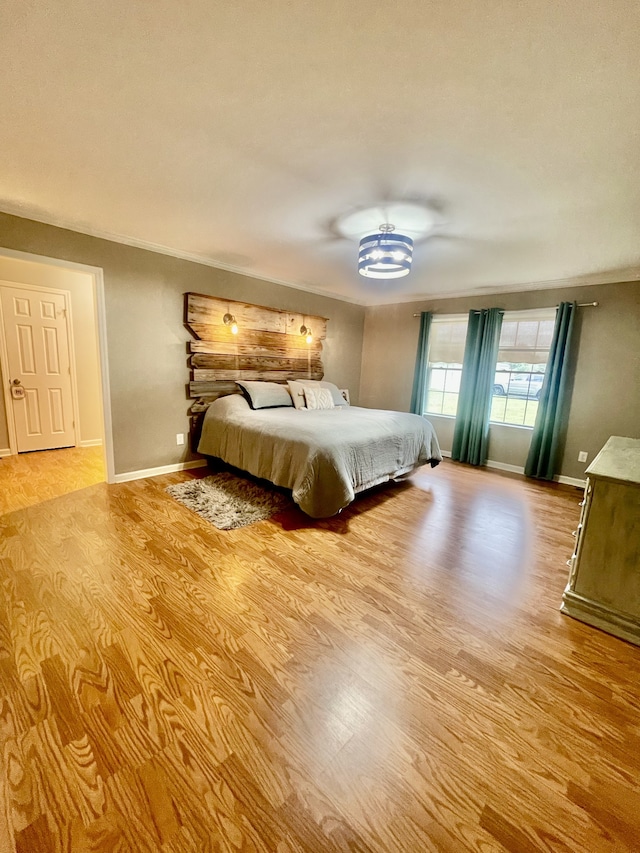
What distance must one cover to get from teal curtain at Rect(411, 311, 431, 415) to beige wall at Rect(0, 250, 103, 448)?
445 centimetres

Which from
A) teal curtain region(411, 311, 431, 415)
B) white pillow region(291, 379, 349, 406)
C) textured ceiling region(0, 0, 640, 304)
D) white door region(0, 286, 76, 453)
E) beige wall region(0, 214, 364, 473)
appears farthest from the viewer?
teal curtain region(411, 311, 431, 415)

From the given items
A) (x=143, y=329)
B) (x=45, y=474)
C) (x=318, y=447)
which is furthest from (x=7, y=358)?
(x=318, y=447)

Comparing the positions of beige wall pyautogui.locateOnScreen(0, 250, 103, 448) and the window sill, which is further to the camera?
the window sill

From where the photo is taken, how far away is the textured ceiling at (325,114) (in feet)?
3.55

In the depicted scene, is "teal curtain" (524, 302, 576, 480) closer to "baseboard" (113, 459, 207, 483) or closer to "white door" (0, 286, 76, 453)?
"baseboard" (113, 459, 207, 483)

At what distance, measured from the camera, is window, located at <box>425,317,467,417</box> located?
4918 mm

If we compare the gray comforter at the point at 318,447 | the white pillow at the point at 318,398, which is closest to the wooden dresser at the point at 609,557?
the gray comforter at the point at 318,447

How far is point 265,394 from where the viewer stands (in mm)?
4086

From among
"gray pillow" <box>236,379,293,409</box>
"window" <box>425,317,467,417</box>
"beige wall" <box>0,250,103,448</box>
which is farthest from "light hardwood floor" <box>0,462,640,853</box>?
"window" <box>425,317,467,417</box>

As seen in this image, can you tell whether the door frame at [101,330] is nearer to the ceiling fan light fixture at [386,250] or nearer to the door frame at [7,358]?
the door frame at [7,358]

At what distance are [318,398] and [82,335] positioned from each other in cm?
344

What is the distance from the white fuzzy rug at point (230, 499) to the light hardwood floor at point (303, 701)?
14.4 inches

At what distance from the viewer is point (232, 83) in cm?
134

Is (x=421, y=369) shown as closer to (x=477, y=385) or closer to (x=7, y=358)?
(x=477, y=385)
